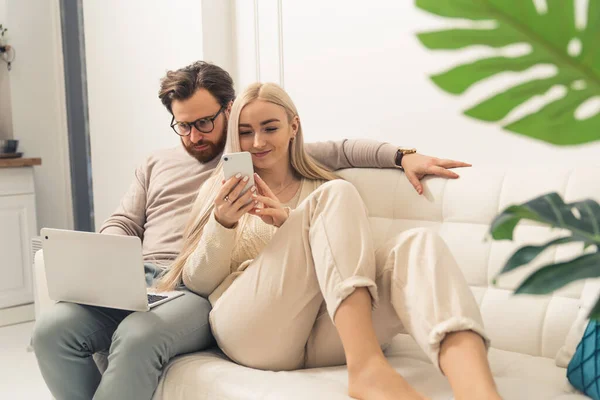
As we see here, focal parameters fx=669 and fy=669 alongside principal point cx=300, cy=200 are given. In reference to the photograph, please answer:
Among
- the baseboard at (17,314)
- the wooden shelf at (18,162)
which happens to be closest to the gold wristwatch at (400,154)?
the wooden shelf at (18,162)

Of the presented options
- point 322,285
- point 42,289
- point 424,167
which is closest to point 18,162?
point 42,289

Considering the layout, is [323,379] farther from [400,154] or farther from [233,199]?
[400,154]

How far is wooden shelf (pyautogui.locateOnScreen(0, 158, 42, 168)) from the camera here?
3420 mm

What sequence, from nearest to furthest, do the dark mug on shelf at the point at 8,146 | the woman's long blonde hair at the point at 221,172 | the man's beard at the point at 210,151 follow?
1. the woman's long blonde hair at the point at 221,172
2. the man's beard at the point at 210,151
3. the dark mug on shelf at the point at 8,146

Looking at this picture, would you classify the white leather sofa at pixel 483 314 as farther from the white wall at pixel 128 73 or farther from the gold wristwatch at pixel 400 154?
the white wall at pixel 128 73

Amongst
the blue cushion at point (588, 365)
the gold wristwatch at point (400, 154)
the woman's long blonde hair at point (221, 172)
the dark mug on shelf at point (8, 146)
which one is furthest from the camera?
the dark mug on shelf at point (8, 146)

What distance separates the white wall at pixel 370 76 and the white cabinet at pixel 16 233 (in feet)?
4.69

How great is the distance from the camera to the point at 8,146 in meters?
3.64

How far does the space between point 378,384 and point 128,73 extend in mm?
2568

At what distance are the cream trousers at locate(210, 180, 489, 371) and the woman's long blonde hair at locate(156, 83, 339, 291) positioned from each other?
0.79 ft

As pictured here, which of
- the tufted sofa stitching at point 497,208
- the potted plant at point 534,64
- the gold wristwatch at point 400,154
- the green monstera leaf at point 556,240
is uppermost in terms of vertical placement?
the potted plant at point 534,64

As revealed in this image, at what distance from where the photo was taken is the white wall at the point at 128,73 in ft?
10.0

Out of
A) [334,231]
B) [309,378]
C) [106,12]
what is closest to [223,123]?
[334,231]

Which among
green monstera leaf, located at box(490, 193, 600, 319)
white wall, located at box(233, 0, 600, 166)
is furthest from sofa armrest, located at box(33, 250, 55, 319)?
green monstera leaf, located at box(490, 193, 600, 319)
